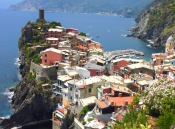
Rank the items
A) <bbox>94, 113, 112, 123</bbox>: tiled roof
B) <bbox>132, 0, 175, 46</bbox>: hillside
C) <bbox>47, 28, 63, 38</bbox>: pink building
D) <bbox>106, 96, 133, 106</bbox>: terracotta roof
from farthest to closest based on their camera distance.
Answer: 1. <bbox>132, 0, 175, 46</bbox>: hillside
2. <bbox>47, 28, 63, 38</bbox>: pink building
3. <bbox>106, 96, 133, 106</bbox>: terracotta roof
4. <bbox>94, 113, 112, 123</bbox>: tiled roof

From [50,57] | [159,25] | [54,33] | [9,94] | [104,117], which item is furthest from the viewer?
[159,25]

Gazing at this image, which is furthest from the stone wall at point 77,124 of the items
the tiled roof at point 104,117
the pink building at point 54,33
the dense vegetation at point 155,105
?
the pink building at point 54,33

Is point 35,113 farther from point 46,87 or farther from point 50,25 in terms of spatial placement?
point 50,25

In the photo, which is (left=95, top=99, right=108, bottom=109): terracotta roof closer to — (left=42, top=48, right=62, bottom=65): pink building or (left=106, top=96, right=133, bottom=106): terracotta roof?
(left=106, top=96, right=133, bottom=106): terracotta roof

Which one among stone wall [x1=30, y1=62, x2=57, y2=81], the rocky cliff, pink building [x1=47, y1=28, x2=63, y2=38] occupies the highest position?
pink building [x1=47, y1=28, x2=63, y2=38]

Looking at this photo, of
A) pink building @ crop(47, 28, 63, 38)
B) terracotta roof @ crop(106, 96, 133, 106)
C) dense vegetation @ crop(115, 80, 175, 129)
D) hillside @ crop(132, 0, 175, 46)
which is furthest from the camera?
hillside @ crop(132, 0, 175, 46)

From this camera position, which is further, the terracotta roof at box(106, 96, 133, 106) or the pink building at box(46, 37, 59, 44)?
the pink building at box(46, 37, 59, 44)

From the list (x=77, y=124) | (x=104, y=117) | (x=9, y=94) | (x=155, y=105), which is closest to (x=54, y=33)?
(x=9, y=94)

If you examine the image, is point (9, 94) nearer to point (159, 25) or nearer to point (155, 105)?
point (155, 105)

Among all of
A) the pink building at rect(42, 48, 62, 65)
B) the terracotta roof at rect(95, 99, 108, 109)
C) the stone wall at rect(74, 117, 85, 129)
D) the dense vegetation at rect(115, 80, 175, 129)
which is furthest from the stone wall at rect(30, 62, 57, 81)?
the dense vegetation at rect(115, 80, 175, 129)

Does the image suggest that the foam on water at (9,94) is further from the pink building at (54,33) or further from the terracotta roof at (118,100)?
the terracotta roof at (118,100)

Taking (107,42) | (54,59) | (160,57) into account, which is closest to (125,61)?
(160,57)
